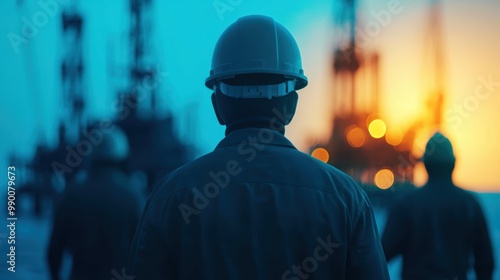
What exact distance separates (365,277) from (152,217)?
0.58 meters

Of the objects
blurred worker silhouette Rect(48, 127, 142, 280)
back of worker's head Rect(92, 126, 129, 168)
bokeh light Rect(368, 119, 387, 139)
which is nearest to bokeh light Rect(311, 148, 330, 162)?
bokeh light Rect(368, 119, 387, 139)

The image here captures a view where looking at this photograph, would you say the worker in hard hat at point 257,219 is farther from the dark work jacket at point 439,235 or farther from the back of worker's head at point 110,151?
the back of worker's head at point 110,151

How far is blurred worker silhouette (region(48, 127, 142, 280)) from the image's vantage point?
14.1 feet

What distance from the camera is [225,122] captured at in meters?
2.00

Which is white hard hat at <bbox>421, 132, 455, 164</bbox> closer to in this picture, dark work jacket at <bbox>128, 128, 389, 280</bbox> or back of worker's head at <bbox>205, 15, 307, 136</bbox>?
back of worker's head at <bbox>205, 15, 307, 136</bbox>

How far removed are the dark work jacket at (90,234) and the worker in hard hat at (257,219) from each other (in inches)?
101

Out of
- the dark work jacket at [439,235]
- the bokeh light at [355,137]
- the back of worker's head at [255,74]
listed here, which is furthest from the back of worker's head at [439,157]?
the bokeh light at [355,137]

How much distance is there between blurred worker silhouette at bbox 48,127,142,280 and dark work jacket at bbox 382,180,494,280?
1.69 m

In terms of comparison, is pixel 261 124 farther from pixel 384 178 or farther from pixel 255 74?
pixel 384 178

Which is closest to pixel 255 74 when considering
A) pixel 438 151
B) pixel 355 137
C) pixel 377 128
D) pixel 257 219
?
pixel 257 219

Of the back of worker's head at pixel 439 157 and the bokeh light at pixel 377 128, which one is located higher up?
the bokeh light at pixel 377 128

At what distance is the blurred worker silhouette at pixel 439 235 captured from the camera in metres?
4.17

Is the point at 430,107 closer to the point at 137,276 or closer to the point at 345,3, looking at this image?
the point at 345,3

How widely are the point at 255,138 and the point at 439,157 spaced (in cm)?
281
